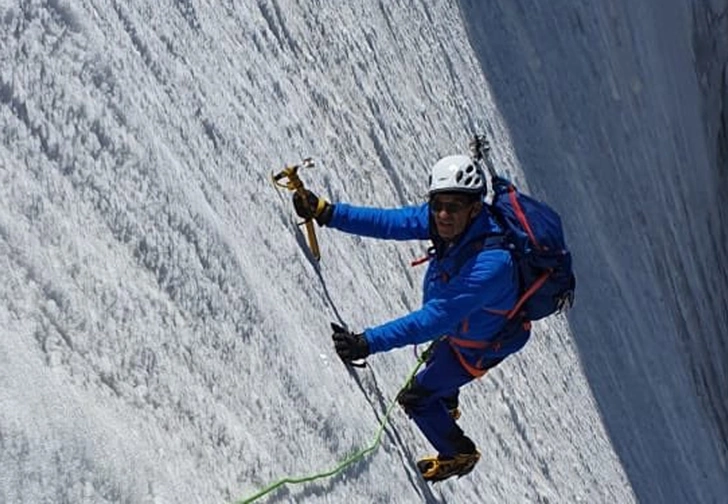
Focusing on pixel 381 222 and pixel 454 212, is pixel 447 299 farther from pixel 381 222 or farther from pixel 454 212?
pixel 381 222

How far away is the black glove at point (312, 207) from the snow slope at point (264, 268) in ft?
0.29

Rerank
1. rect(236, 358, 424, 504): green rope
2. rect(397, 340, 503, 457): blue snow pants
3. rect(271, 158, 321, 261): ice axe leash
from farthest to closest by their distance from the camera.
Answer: rect(397, 340, 503, 457): blue snow pants → rect(271, 158, 321, 261): ice axe leash → rect(236, 358, 424, 504): green rope

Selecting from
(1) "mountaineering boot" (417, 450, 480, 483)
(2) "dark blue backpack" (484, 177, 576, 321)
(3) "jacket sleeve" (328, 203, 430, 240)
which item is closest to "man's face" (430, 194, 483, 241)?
(2) "dark blue backpack" (484, 177, 576, 321)

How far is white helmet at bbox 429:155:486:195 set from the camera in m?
4.66

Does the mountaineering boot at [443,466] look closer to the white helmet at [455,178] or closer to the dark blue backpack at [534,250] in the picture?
the dark blue backpack at [534,250]

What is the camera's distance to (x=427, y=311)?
460 cm

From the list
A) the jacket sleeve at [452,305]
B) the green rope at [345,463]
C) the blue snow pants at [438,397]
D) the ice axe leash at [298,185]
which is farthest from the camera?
the blue snow pants at [438,397]

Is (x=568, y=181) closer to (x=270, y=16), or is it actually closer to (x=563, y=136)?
(x=563, y=136)

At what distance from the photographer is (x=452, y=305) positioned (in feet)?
15.0

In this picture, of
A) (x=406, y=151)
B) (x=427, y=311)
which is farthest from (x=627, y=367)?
(x=427, y=311)

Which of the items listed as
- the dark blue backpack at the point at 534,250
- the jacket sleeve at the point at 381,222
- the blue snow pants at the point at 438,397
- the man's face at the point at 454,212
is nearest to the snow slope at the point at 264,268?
the blue snow pants at the point at 438,397

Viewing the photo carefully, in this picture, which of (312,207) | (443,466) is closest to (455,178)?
(312,207)

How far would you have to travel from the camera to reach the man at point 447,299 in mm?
4602

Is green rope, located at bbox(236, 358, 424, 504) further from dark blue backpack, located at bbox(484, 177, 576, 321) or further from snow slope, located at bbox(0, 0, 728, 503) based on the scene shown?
dark blue backpack, located at bbox(484, 177, 576, 321)
